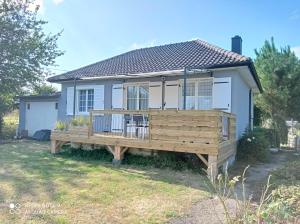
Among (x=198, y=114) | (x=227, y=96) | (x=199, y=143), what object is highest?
(x=227, y=96)

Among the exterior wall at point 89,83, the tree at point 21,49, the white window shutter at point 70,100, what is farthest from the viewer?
the tree at point 21,49

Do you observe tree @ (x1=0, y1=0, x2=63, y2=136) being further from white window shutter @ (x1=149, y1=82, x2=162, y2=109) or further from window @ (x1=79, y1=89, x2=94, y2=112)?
white window shutter @ (x1=149, y1=82, x2=162, y2=109)

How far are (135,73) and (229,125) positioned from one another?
4173 mm

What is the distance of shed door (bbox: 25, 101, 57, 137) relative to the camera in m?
18.2

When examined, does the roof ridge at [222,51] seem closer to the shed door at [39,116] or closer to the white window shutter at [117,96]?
the white window shutter at [117,96]

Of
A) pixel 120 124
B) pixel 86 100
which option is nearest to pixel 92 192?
pixel 120 124

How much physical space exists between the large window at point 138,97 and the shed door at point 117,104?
1.14ft

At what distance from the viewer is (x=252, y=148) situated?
12.1 meters

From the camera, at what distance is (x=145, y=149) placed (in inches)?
380

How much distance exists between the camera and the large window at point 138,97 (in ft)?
41.9

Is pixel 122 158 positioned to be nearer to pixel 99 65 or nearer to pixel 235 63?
pixel 235 63

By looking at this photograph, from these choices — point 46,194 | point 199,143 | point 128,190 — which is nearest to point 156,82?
point 199,143

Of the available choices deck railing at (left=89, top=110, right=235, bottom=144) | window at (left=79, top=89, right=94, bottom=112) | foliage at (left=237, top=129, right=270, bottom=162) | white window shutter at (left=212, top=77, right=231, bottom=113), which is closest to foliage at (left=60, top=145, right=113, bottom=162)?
deck railing at (left=89, top=110, right=235, bottom=144)

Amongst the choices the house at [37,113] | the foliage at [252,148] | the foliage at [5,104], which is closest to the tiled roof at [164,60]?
the foliage at [252,148]
